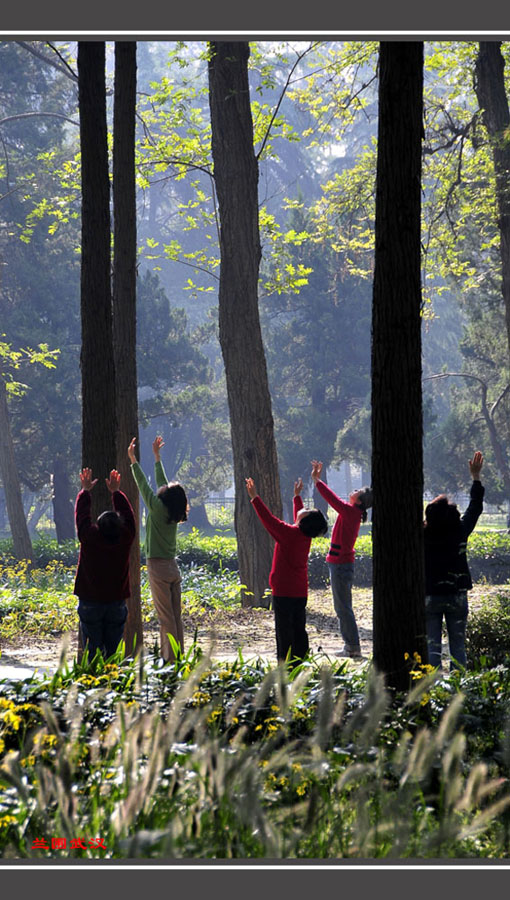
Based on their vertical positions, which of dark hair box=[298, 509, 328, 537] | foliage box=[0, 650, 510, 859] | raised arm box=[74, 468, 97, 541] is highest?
raised arm box=[74, 468, 97, 541]

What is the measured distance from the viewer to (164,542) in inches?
331

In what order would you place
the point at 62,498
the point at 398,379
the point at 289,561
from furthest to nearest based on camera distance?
the point at 62,498, the point at 289,561, the point at 398,379

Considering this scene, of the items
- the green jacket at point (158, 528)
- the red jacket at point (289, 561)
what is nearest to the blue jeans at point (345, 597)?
the red jacket at point (289, 561)

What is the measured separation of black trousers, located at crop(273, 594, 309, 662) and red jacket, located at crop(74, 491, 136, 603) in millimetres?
1479

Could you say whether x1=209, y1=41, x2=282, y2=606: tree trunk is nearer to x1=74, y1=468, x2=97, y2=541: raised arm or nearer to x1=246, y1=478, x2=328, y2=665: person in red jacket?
x1=246, y1=478, x2=328, y2=665: person in red jacket

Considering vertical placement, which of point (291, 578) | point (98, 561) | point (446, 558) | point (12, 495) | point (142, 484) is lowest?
point (291, 578)

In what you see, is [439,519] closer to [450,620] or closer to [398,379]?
[450,620]

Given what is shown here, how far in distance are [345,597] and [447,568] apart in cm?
198

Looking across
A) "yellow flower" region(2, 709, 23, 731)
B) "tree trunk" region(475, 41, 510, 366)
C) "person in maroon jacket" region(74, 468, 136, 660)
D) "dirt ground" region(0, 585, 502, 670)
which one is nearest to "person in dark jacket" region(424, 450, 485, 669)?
"dirt ground" region(0, 585, 502, 670)

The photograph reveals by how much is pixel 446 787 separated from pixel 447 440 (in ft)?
118

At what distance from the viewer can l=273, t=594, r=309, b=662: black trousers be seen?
796 centimetres

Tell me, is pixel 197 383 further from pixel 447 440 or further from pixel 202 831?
pixel 202 831

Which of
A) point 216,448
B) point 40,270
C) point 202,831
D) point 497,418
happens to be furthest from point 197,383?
point 202,831

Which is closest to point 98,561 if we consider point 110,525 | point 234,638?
point 110,525
